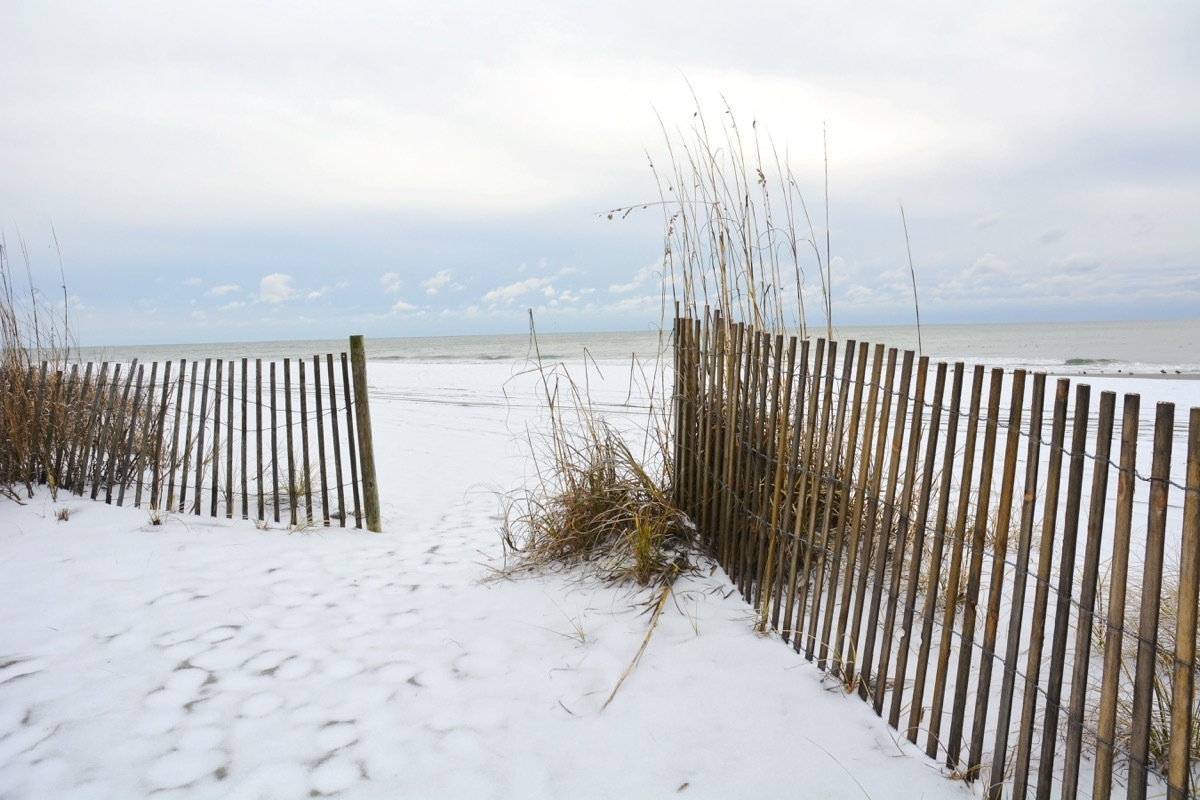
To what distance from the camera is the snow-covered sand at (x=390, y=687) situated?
1966 mm

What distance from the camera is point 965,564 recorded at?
10.3 ft

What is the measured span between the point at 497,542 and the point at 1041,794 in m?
2.87

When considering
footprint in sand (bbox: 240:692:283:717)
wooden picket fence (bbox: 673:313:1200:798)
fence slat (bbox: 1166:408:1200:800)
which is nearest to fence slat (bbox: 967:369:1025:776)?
wooden picket fence (bbox: 673:313:1200:798)

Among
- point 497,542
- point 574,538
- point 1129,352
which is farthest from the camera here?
point 1129,352

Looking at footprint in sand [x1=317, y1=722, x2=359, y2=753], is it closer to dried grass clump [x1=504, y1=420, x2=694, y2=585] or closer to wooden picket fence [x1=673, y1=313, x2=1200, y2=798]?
dried grass clump [x1=504, y1=420, x2=694, y2=585]

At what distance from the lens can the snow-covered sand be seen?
197 centimetres

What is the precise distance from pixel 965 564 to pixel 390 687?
254 centimetres

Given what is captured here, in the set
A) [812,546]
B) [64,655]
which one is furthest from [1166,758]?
[64,655]

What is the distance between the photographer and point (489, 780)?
6.44 feet

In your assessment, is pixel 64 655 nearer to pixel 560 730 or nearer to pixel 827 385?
pixel 560 730

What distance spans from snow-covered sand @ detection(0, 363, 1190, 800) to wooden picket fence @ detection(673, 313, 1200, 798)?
0.21m

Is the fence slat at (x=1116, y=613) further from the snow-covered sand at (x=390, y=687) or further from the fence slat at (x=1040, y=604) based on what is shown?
Result: the snow-covered sand at (x=390, y=687)

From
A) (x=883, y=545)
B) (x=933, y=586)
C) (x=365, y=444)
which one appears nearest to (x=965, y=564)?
(x=883, y=545)

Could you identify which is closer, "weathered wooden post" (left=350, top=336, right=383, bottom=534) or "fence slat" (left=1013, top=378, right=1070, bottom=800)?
"fence slat" (left=1013, top=378, right=1070, bottom=800)
